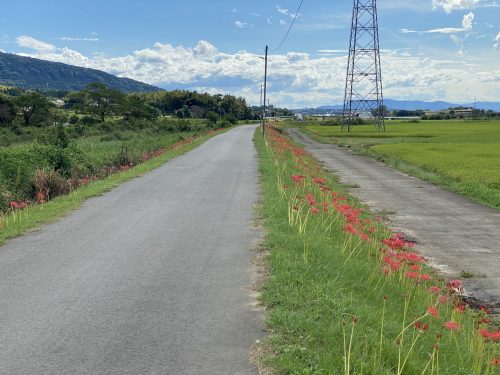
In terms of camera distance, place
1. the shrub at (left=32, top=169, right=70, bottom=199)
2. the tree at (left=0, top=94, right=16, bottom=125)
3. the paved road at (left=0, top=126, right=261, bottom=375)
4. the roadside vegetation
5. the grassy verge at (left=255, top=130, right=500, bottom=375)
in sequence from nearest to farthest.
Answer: the grassy verge at (left=255, top=130, right=500, bottom=375) < the paved road at (left=0, top=126, right=261, bottom=375) < the shrub at (left=32, top=169, right=70, bottom=199) < the roadside vegetation < the tree at (left=0, top=94, right=16, bottom=125)

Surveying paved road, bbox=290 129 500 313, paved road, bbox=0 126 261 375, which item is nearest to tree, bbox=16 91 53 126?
paved road, bbox=290 129 500 313

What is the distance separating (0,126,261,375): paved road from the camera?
403 cm

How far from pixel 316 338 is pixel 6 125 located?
68.1m

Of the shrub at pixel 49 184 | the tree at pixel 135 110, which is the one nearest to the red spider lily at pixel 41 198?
the shrub at pixel 49 184

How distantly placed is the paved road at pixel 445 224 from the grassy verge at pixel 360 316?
112cm

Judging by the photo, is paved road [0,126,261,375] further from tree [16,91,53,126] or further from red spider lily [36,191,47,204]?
tree [16,91,53,126]

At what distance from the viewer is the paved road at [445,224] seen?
29.7 feet

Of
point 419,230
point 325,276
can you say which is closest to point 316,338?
point 325,276

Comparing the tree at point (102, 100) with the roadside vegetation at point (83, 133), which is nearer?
the roadside vegetation at point (83, 133)

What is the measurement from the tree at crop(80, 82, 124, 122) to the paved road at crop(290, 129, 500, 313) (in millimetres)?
80474

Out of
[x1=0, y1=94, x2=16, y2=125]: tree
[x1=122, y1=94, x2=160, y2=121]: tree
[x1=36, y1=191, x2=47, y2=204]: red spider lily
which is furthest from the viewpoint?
[x1=122, y1=94, x2=160, y2=121]: tree

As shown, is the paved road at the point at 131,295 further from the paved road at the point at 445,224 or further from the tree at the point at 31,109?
the tree at the point at 31,109

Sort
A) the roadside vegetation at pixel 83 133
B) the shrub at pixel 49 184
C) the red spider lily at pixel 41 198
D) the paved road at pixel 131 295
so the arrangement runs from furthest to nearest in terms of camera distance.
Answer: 1. the roadside vegetation at pixel 83 133
2. the shrub at pixel 49 184
3. the red spider lily at pixel 41 198
4. the paved road at pixel 131 295

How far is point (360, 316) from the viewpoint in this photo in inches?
188
